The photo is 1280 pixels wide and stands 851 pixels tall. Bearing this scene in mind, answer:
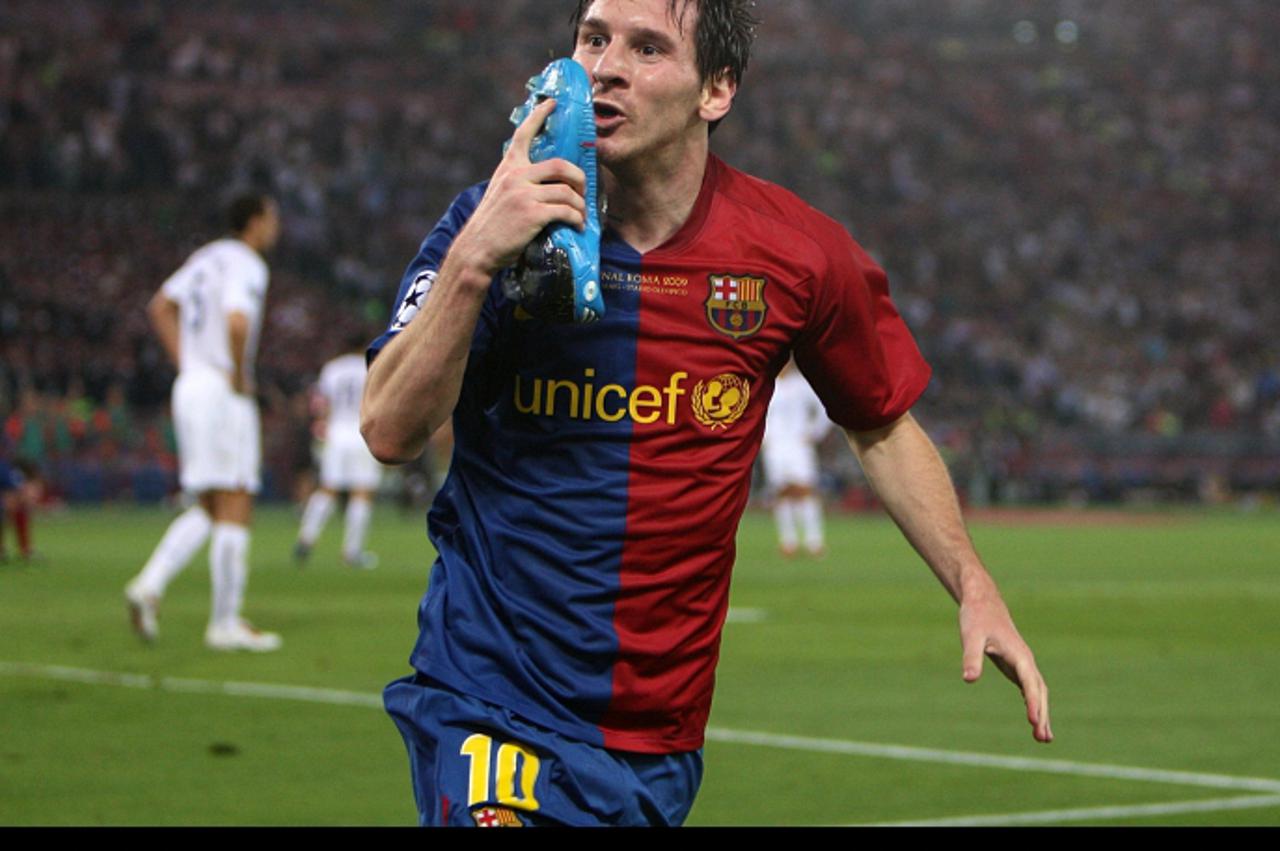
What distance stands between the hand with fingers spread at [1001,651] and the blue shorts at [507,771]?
571 millimetres

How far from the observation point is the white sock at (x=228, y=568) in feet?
37.2

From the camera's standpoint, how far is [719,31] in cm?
353

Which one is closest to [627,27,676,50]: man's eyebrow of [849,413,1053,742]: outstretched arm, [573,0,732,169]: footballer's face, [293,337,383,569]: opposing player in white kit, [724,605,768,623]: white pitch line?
[573,0,732,169]: footballer's face

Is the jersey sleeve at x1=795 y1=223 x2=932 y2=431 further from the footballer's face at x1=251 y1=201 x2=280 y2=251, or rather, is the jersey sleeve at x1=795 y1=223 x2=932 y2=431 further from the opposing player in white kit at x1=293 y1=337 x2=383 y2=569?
the opposing player in white kit at x1=293 y1=337 x2=383 y2=569

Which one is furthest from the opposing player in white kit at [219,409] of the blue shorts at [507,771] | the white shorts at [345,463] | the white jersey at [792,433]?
A: the white jersey at [792,433]

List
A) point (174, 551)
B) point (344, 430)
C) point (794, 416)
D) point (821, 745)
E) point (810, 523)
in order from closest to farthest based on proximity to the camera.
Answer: point (821, 745) → point (174, 551) → point (344, 430) → point (810, 523) → point (794, 416)

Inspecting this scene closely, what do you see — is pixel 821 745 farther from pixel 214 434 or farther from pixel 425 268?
pixel 425 268

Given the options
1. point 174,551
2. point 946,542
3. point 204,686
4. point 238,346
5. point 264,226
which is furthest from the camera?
point 264,226

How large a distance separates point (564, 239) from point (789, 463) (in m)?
20.3

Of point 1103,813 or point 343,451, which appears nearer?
point 1103,813

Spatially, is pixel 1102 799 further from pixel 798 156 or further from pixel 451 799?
pixel 798 156

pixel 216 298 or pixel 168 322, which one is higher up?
pixel 216 298

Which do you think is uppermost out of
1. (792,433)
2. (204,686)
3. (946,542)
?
(946,542)

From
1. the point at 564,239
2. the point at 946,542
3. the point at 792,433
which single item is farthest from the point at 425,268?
the point at 792,433
